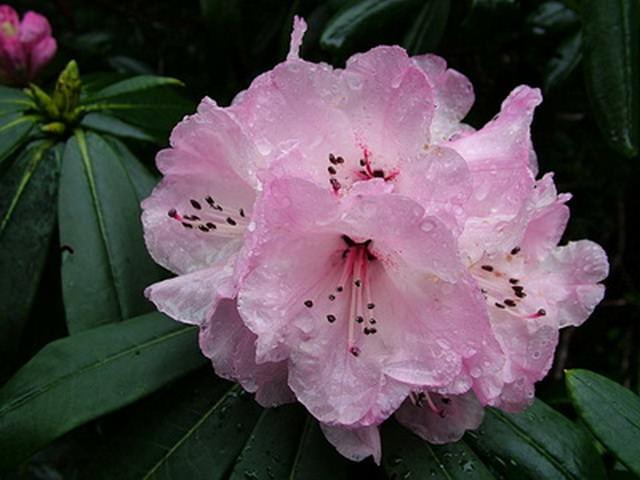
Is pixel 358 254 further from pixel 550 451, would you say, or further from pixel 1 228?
pixel 1 228

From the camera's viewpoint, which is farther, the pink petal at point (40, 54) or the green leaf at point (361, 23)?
the pink petal at point (40, 54)

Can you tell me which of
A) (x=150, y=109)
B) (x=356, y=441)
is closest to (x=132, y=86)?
(x=150, y=109)

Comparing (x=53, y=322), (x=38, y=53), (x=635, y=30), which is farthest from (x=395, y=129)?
(x=38, y=53)

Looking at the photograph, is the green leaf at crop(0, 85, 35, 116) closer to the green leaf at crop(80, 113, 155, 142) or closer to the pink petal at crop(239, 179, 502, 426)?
the green leaf at crop(80, 113, 155, 142)

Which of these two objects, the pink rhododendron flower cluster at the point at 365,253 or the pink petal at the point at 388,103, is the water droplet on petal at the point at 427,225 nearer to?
the pink rhododendron flower cluster at the point at 365,253

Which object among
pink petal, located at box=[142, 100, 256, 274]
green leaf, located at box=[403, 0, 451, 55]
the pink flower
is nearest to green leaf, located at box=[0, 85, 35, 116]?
the pink flower

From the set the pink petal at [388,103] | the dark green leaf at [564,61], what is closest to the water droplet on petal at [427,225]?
the pink petal at [388,103]
